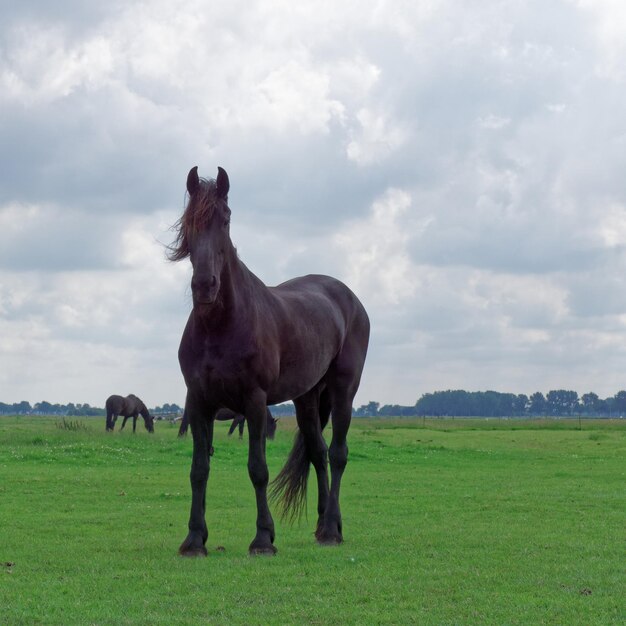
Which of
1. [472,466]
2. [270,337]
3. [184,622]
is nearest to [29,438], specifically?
[472,466]

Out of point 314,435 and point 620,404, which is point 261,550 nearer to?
point 314,435

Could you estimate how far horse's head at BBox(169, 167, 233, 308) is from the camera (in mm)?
7656

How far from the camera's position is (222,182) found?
8328 millimetres

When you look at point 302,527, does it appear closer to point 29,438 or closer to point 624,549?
point 624,549

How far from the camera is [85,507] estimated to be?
12922mm

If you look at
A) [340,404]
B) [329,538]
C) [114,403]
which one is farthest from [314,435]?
[114,403]

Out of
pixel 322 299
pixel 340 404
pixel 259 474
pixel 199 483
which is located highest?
pixel 322 299

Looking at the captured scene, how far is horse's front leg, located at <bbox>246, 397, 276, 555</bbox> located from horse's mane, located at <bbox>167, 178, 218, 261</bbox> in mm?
1673

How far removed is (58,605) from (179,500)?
828 cm

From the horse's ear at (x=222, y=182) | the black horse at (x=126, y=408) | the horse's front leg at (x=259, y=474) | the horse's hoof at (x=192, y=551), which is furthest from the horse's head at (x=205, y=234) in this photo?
the black horse at (x=126, y=408)

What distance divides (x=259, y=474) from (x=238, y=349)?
4.28ft

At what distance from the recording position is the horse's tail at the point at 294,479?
1042 centimetres

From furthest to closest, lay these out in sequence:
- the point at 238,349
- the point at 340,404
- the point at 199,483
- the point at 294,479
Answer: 1. the point at 294,479
2. the point at 340,404
3. the point at 199,483
4. the point at 238,349

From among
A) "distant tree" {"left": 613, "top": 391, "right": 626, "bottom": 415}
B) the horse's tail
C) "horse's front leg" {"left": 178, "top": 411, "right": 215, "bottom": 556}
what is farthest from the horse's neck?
"distant tree" {"left": 613, "top": 391, "right": 626, "bottom": 415}
